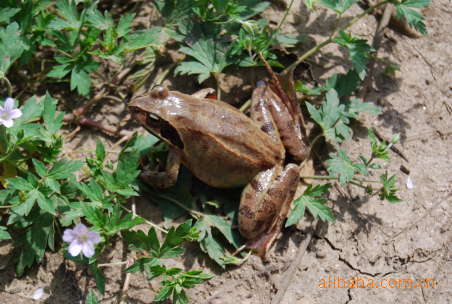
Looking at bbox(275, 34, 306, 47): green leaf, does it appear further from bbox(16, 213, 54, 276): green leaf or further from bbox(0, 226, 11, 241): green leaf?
bbox(0, 226, 11, 241): green leaf

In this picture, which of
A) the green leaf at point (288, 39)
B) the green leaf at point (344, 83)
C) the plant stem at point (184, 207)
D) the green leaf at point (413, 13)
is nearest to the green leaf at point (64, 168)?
the plant stem at point (184, 207)

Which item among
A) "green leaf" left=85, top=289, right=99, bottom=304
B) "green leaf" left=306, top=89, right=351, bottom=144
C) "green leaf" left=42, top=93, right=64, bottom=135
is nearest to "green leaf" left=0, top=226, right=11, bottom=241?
"green leaf" left=85, top=289, right=99, bottom=304

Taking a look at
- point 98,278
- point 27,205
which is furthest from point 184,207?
point 27,205

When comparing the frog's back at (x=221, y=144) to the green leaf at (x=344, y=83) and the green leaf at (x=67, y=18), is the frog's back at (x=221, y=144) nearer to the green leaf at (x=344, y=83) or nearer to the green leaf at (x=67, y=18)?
the green leaf at (x=344, y=83)

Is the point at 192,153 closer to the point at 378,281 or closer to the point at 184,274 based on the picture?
the point at 184,274

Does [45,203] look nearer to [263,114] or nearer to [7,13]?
[7,13]

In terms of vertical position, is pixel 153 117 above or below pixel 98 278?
above

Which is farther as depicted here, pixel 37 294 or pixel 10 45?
pixel 10 45
